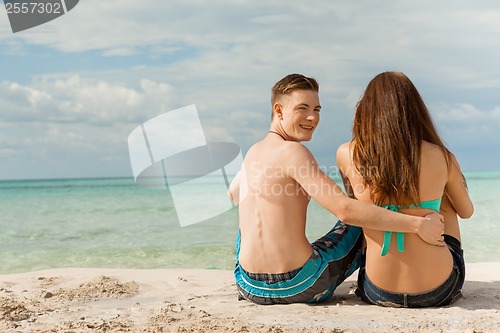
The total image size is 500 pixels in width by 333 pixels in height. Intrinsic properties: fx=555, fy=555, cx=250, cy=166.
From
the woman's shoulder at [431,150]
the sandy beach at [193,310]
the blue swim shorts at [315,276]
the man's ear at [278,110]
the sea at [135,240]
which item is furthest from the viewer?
the sea at [135,240]

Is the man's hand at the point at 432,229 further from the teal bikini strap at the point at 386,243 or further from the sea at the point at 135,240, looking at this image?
the sea at the point at 135,240

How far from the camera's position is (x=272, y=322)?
120 inches

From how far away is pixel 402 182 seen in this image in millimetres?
3055

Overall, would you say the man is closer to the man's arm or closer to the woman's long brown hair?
the man's arm

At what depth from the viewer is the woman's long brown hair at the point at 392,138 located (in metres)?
3.07

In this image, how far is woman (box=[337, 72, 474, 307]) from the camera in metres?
3.08

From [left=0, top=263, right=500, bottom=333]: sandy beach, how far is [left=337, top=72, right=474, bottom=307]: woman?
0.16 m

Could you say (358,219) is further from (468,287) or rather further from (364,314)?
(468,287)

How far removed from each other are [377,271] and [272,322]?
0.71 meters

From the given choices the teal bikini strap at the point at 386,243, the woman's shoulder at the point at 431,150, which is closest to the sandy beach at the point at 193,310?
the teal bikini strap at the point at 386,243

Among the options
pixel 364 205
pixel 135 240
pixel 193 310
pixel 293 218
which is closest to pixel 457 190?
pixel 364 205

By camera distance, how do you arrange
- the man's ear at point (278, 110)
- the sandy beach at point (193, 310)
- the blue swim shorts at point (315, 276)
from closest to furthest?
the sandy beach at point (193, 310)
the blue swim shorts at point (315, 276)
the man's ear at point (278, 110)

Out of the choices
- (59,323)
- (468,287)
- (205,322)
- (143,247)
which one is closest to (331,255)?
(205,322)

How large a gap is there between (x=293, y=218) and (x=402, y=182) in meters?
0.66
